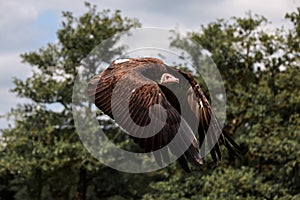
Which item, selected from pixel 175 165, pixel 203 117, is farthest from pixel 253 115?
pixel 203 117

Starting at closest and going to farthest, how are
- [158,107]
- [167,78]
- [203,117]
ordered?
[158,107], [167,78], [203,117]

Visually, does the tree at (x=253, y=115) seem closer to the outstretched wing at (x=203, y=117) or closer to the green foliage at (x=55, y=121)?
the green foliage at (x=55, y=121)

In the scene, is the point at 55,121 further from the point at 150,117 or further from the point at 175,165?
the point at 150,117

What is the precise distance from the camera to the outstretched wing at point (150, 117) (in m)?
5.06

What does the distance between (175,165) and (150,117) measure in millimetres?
12672

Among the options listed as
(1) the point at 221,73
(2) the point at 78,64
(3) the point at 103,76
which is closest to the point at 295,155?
(1) the point at 221,73

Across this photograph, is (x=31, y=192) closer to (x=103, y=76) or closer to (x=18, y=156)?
(x=18, y=156)

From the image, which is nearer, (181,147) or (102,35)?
(181,147)

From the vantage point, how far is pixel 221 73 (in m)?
19.0

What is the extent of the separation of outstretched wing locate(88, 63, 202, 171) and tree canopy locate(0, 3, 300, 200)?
441 inches

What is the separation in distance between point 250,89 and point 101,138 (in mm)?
4438

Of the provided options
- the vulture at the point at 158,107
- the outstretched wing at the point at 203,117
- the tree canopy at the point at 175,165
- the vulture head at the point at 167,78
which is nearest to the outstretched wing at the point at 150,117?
the vulture at the point at 158,107

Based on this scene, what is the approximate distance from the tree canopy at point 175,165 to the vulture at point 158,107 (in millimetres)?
10747

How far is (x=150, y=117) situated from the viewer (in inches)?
201
